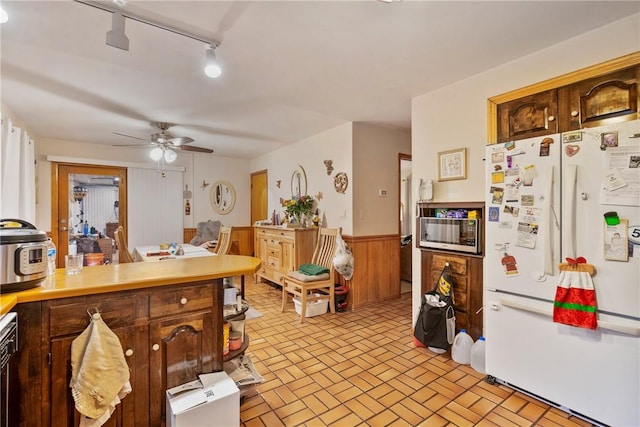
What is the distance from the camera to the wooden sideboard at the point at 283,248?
4.07m

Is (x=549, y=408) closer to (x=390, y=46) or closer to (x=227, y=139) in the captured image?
(x=390, y=46)

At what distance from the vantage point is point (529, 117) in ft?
7.04

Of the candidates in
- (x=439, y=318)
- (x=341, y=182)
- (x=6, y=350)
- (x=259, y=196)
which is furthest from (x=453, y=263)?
(x=259, y=196)

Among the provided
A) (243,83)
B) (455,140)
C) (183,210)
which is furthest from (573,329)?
(183,210)

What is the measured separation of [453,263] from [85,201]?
583cm

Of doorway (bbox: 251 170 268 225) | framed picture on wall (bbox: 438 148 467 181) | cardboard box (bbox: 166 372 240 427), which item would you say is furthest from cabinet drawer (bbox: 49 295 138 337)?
doorway (bbox: 251 170 268 225)

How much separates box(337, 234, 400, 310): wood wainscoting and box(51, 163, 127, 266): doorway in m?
4.22

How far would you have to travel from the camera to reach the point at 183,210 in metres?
5.86

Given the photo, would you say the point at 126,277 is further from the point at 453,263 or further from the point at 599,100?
the point at 599,100

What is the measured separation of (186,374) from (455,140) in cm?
270

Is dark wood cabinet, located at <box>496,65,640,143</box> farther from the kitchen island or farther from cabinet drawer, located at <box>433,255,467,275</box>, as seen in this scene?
the kitchen island

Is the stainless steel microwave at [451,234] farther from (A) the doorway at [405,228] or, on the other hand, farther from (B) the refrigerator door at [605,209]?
(A) the doorway at [405,228]

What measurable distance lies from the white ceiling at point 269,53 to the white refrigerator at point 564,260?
76 centimetres

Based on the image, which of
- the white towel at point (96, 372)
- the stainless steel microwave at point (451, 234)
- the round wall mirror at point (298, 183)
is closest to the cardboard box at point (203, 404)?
the white towel at point (96, 372)
